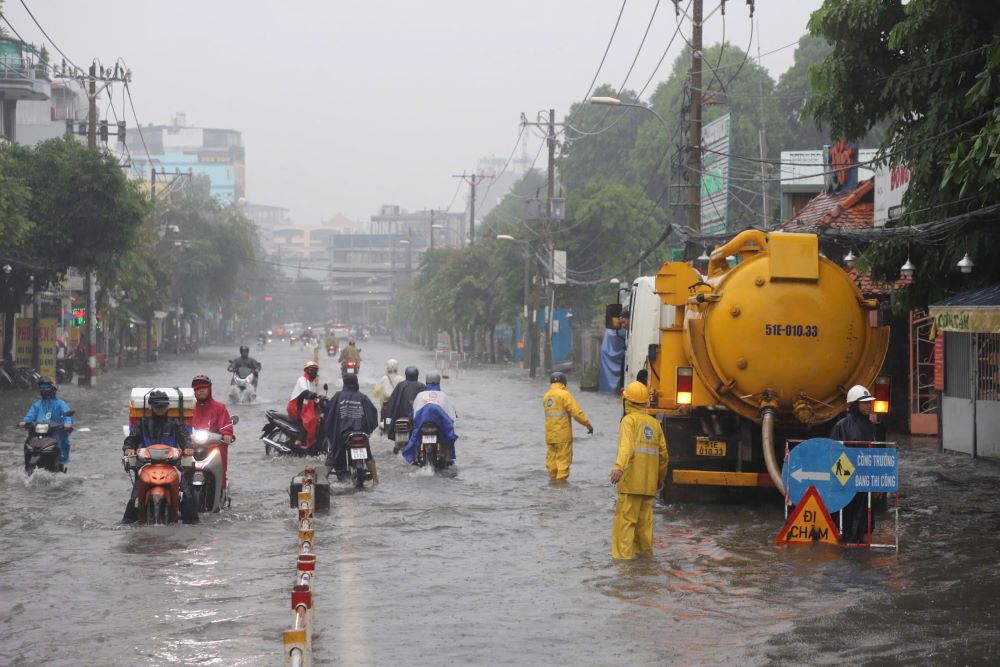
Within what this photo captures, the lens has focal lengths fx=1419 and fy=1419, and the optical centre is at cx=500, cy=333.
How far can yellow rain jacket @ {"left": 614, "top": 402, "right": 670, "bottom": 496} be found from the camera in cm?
1245

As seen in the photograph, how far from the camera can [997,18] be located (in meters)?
16.3

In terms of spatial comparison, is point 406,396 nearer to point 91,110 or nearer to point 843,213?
point 843,213

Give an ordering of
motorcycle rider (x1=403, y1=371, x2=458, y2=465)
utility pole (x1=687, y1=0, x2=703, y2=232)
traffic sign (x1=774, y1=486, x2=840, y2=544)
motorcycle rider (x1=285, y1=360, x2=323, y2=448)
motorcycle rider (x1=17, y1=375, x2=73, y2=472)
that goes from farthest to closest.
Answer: utility pole (x1=687, y1=0, x2=703, y2=232) → motorcycle rider (x1=285, y1=360, x2=323, y2=448) → motorcycle rider (x1=403, y1=371, x2=458, y2=465) → motorcycle rider (x1=17, y1=375, x2=73, y2=472) → traffic sign (x1=774, y1=486, x2=840, y2=544)

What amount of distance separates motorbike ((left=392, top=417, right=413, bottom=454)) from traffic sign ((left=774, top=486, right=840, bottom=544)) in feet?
27.9

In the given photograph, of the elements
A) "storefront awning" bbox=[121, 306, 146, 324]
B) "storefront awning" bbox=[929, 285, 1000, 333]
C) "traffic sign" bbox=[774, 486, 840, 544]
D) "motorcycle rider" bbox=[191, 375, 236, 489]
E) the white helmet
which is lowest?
"traffic sign" bbox=[774, 486, 840, 544]

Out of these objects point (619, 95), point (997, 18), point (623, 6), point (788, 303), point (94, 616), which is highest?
point (619, 95)

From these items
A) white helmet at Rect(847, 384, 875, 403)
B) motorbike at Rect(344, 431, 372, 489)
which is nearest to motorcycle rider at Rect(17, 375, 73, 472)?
motorbike at Rect(344, 431, 372, 489)

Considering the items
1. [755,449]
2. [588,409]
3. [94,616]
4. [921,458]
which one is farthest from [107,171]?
[94,616]

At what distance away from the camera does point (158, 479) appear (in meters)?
14.0

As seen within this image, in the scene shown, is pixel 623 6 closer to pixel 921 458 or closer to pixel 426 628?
pixel 921 458

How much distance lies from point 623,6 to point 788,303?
1559 cm

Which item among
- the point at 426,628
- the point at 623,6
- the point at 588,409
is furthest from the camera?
the point at 588,409

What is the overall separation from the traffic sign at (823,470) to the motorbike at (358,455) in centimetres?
623

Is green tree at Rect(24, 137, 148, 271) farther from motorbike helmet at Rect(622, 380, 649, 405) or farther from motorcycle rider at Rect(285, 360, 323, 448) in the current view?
motorbike helmet at Rect(622, 380, 649, 405)
